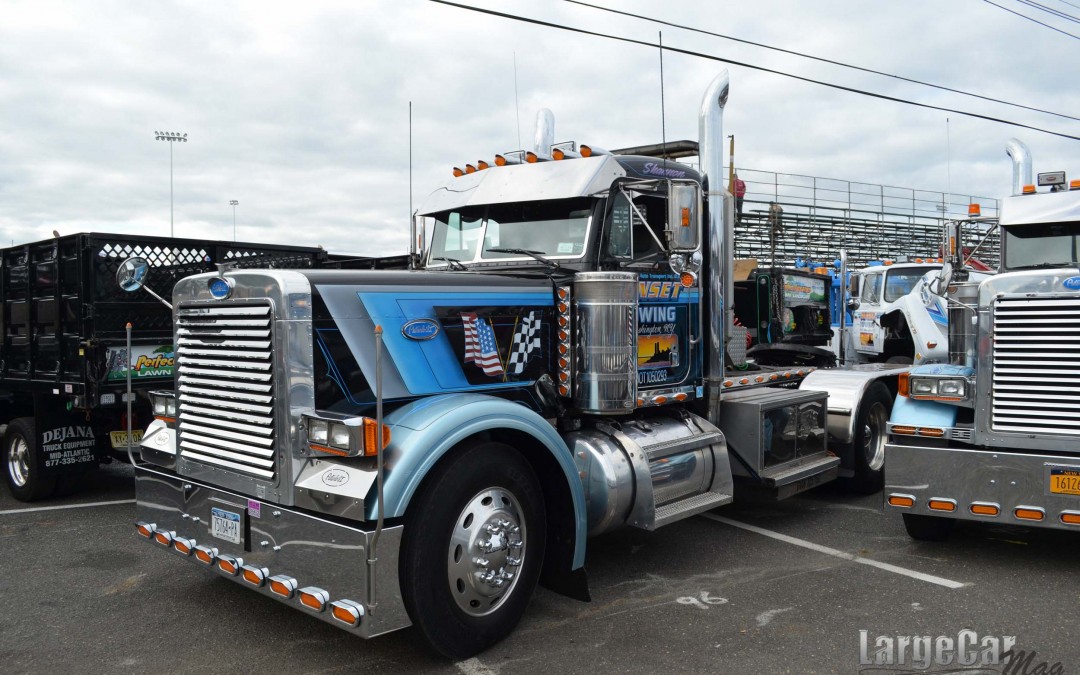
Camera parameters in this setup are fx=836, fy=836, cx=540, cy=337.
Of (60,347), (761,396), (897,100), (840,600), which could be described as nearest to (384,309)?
(840,600)

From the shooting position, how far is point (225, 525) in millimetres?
4332

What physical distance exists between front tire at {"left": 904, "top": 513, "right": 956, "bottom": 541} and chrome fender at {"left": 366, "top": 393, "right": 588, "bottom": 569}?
2826mm

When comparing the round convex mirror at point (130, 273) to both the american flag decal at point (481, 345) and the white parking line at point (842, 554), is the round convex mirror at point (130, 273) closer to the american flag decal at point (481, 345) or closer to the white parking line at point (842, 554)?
the american flag decal at point (481, 345)

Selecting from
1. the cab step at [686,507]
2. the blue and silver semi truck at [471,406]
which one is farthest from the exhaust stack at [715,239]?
the cab step at [686,507]

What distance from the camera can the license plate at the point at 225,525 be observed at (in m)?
4.26

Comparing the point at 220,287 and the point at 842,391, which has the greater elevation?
the point at 220,287

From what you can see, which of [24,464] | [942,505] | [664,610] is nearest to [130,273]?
[24,464]

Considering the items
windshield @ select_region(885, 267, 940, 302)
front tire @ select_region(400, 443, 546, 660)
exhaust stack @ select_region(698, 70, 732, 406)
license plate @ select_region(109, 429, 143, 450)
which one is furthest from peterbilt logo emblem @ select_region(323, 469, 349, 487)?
windshield @ select_region(885, 267, 940, 302)

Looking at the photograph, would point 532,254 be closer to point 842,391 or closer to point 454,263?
point 454,263

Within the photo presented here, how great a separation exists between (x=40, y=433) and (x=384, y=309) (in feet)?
17.1

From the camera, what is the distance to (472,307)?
4676 millimetres

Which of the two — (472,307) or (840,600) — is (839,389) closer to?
(840,600)

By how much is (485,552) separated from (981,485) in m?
3.33

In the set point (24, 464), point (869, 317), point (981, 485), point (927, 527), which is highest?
point (869, 317)
